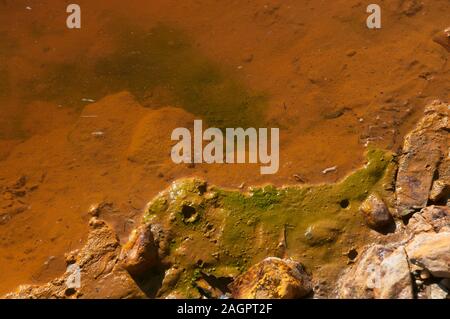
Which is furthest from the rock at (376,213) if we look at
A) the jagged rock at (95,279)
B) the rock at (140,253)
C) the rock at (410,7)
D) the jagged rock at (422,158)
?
the rock at (410,7)

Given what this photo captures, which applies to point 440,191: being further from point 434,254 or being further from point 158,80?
point 158,80

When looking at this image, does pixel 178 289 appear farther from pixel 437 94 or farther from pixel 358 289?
pixel 437 94

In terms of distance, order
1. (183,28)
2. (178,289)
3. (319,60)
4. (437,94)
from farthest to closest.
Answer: (183,28)
(319,60)
(437,94)
(178,289)

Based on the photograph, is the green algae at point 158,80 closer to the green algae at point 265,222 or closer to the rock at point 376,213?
the green algae at point 265,222

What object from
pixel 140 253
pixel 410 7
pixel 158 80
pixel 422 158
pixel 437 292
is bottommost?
pixel 437 292

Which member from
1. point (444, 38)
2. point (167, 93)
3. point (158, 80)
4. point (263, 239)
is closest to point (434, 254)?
point (263, 239)
